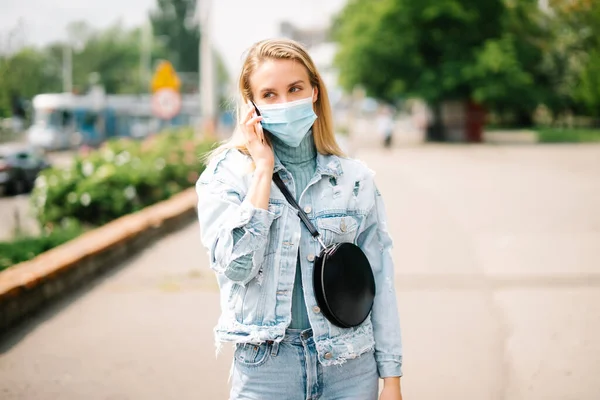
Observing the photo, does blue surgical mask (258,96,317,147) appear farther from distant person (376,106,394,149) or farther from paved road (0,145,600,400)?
distant person (376,106,394,149)

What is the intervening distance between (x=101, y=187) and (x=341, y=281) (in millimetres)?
8924

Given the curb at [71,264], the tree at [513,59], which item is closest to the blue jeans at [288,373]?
the curb at [71,264]

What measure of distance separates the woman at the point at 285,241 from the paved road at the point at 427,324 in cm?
205

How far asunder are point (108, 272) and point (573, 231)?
6.28m

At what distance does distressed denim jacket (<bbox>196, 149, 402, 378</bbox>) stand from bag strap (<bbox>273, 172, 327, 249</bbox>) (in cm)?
2

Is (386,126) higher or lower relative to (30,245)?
lower

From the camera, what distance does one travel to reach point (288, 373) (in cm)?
216

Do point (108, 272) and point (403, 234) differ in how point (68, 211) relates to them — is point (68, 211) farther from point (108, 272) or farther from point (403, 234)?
point (403, 234)

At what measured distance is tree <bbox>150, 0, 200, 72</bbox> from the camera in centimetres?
8238

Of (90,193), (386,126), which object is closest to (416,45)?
(386,126)

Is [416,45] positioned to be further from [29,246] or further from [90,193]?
[29,246]

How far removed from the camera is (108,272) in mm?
7625

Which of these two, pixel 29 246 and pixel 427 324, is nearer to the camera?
pixel 427 324

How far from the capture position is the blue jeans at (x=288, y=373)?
2.15 metres
